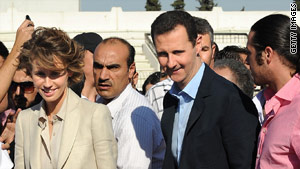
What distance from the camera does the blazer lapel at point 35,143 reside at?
3.33 m

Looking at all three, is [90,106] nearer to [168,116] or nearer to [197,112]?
[168,116]

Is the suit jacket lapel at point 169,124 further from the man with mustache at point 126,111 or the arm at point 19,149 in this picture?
the arm at point 19,149

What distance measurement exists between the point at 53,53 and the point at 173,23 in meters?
0.77

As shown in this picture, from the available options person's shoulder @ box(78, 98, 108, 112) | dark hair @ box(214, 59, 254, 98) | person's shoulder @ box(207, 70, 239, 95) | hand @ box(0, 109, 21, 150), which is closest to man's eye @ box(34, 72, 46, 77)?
person's shoulder @ box(78, 98, 108, 112)

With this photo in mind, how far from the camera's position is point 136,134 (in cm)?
365

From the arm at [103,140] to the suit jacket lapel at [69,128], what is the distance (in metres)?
0.12

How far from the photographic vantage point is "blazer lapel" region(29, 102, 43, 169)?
333 centimetres

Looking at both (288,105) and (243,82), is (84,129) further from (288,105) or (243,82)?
(243,82)

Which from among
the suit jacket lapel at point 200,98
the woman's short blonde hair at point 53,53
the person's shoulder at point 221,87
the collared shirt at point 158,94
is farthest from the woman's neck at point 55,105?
the collared shirt at point 158,94

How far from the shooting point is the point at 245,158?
3.04m

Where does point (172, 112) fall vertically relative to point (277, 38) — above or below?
below

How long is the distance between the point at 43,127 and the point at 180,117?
87 cm

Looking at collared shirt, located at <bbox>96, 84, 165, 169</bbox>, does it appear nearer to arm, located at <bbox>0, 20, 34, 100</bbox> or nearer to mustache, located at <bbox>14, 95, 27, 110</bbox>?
arm, located at <bbox>0, 20, 34, 100</bbox>

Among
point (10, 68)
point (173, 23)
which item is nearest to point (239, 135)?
point (173, 23)
